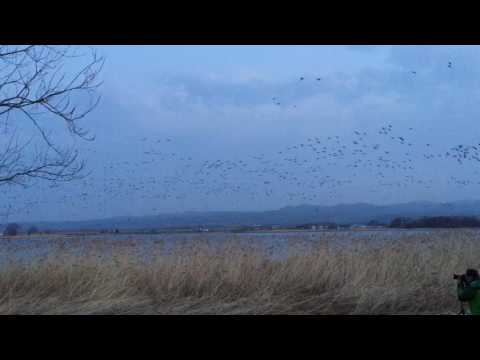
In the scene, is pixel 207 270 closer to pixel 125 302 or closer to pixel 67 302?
pixel 125 302

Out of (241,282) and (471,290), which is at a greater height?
(471,290)

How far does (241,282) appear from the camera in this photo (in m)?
9.55

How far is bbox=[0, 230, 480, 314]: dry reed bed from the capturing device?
29.1 feet

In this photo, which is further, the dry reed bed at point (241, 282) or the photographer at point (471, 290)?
the dry reed bed at point (241, 282)

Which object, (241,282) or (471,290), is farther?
(241,282)

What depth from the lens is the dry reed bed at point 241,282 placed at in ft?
29.1

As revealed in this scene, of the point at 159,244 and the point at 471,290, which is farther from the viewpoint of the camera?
the point at 159,244

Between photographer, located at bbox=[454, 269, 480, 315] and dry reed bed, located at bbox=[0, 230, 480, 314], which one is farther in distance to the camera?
Answer: dry reed bed, located at bbox=[0, 230, 480, 314]
